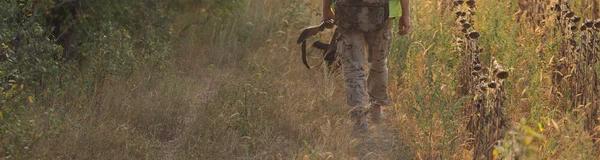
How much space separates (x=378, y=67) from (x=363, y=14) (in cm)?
48

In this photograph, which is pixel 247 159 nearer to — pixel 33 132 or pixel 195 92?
Answer: pixel 33 132

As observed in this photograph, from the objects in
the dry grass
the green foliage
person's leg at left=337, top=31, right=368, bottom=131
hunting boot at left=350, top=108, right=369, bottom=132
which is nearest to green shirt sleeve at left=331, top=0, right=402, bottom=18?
person's leg at left=337, top=31, right=368, bottom=131

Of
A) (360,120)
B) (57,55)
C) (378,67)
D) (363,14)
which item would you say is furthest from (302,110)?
(57,55)

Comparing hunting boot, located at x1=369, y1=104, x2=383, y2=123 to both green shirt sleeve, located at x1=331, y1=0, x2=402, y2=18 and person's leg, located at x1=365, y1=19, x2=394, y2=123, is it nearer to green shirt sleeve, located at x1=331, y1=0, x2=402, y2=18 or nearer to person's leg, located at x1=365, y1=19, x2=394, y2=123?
person's leg, located at x1=365, y1=19, x2=394, y2=123

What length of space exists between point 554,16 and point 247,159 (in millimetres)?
2719

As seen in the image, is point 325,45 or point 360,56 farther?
point 325,45

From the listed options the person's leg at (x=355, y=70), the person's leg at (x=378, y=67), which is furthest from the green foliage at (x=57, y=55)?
the person's leg at (x=378, y=67)

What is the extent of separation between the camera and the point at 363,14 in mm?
5727

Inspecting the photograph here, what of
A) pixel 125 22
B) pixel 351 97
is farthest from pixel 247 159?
pixel 125 22

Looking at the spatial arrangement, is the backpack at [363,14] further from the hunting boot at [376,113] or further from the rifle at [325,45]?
the hunting boot at [376,113]

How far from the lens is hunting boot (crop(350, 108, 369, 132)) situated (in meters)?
6.00

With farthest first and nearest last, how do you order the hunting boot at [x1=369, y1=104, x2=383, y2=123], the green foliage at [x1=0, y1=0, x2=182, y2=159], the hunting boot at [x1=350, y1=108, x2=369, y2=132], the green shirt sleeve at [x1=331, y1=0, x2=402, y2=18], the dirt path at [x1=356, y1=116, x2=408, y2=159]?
the hunting boot at [x1=369, y1=104, x2=383, y2=123] < the hunting boot at [x1=350, y1=108, x2=369, y2=132] < the green shirt sleeve at [x1=331, y1=0, x2=402, y2=18] < the dirt path at [x1=356, y1=116, x2=408, y2=159] < the green foliage at [x1=0, y1=0, x2=182, y2=159]

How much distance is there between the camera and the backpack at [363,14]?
5.71 meters

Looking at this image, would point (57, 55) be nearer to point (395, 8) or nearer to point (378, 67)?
point (378, 67)
